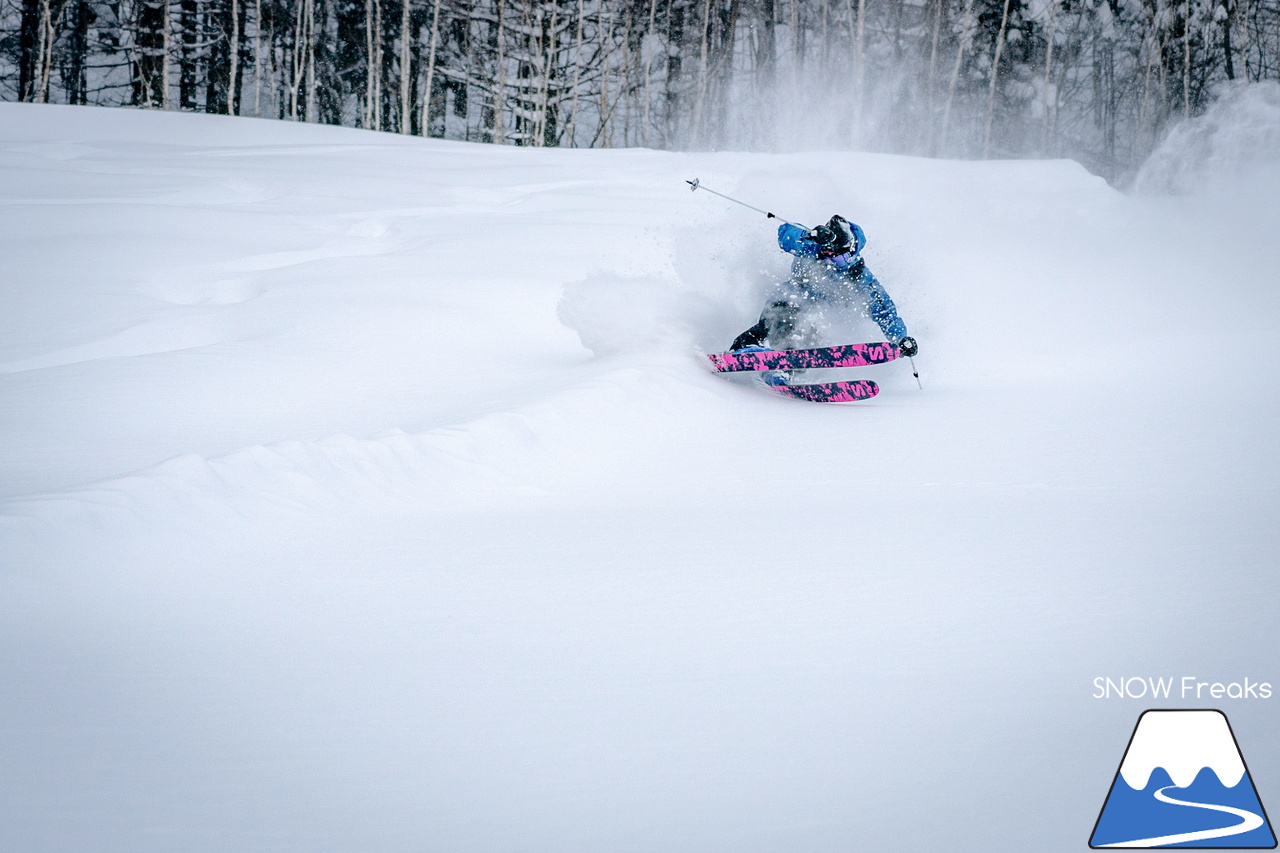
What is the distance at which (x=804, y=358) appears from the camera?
6.00 m

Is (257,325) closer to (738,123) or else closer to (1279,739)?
(1279,739)

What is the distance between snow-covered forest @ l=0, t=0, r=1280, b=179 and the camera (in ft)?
86.2

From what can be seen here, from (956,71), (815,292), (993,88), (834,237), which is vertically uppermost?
(956,71)

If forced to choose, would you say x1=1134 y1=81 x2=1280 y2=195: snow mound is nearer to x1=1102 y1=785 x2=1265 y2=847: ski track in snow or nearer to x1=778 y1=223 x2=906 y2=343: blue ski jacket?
x1=778 y1=223 x2=906 y2=343: blue ski jacket

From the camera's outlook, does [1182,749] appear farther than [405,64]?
No

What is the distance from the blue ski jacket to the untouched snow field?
0.57 m

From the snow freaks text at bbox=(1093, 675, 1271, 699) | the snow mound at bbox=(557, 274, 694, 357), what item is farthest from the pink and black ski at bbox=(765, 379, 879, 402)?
the snow freaks text at bbox=(1093, 675, 1271, 699)

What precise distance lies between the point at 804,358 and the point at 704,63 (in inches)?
960

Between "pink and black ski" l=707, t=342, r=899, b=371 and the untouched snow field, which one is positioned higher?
"pink and black ski" l=707, t=342, r=899, b=371

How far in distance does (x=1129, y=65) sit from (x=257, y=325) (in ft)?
117

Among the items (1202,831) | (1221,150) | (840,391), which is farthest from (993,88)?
(1202,831)

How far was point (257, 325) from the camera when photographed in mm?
6164

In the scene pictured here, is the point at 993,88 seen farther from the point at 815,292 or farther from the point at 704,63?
the point at 815,292

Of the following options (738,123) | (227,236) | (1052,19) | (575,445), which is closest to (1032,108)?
(1052,19)
